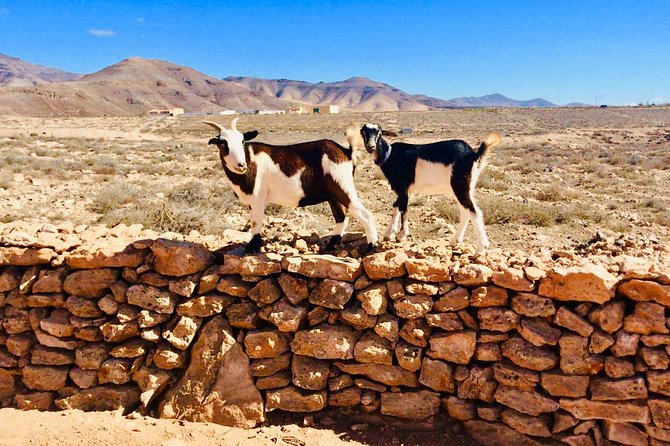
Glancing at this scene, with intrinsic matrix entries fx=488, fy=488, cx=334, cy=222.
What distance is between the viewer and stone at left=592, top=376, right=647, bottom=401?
3832 mm

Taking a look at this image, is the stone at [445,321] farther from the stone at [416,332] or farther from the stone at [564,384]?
the stone at [564,384]

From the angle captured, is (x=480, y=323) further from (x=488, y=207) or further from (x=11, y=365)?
(x=488, y=207)

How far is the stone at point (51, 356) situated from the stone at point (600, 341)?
4888mm

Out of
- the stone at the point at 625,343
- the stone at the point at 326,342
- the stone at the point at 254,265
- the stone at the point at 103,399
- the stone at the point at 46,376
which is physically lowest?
the stone at the point at 103,399

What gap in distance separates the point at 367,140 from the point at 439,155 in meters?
0.81

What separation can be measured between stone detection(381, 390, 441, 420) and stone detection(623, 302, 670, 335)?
168 centimetres

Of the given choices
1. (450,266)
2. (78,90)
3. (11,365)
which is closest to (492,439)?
(450,266)

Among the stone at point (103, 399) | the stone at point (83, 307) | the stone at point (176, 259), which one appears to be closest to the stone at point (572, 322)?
the stone at point (176, 259)

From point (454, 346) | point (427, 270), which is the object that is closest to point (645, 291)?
point (454, 346)

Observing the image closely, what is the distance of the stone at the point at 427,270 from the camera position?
14.0 feet

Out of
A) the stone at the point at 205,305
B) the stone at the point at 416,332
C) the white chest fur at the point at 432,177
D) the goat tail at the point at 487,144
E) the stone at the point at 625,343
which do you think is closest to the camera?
the stone at the point at 625,343

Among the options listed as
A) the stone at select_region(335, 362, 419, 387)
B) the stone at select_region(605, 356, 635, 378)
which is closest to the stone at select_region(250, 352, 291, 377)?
the stone at select_region(335, 362, 419, 387)

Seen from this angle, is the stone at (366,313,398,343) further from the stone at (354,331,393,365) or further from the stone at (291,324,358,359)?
the stone at (291,324,358,359)

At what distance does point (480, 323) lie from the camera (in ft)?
13.9
